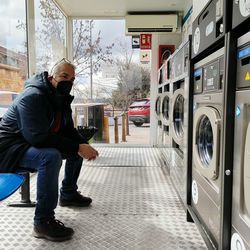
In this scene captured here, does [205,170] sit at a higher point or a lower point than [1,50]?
lower

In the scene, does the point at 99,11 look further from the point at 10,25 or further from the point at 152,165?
the point at 152,165

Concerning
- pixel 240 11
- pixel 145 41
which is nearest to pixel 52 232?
pixel 240 11

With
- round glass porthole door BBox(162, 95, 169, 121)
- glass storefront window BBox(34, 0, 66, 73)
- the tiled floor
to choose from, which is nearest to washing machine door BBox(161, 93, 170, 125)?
round glass porthole door BBox(162, 95, 169, 121)

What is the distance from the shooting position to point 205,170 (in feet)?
5.41

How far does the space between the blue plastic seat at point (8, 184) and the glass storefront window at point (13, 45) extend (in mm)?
1382

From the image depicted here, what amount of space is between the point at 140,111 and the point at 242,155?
14.2 feet

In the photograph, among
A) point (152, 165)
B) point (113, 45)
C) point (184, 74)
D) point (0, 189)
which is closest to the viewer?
point (0, 189)

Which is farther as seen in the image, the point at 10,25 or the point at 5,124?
the point at 10,25

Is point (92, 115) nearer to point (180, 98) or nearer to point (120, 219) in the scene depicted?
point (180, 98)

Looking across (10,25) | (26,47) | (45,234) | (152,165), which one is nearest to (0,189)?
(45,234)

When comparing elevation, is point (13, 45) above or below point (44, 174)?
above

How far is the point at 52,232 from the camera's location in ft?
6.02

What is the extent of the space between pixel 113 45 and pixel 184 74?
3.31 m

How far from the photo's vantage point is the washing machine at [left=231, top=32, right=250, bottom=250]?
3.83 feet
